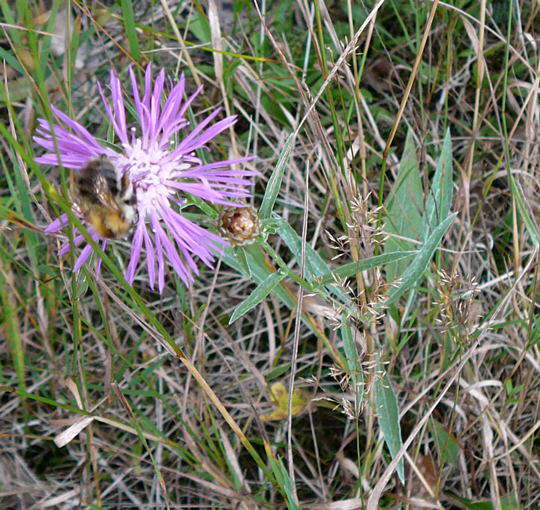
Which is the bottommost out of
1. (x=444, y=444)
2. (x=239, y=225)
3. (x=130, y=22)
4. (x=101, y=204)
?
(x=444, y=444)

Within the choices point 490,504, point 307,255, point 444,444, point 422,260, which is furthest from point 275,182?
point 490,504

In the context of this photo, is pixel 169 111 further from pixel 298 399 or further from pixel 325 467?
pixel 325 467

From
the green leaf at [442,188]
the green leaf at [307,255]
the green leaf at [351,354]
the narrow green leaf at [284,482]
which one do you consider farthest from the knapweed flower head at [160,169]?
the green leaf at [442,188]

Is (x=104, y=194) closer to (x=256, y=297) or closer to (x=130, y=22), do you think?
(x=256, y=297)

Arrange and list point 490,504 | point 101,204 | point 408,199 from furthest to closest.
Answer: point 408,199
point 490,504
point 101,204

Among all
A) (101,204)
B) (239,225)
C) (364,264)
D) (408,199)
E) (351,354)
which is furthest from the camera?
(408,199)

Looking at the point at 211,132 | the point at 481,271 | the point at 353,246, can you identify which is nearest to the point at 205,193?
the point at 211,132
